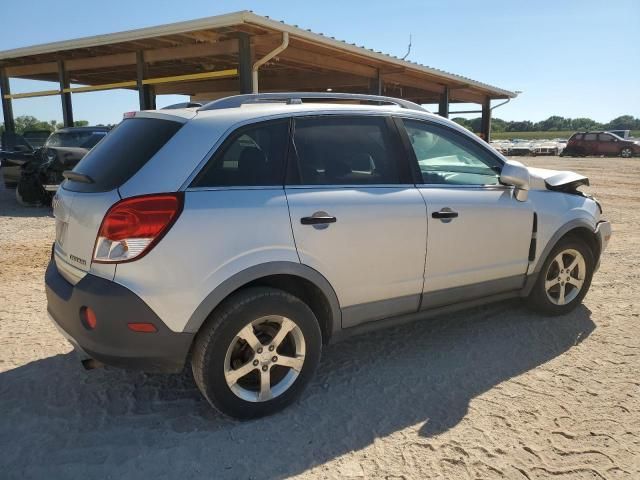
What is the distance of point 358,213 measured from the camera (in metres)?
2.95

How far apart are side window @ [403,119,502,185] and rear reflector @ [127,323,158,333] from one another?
192 centimetres

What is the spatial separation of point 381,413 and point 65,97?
13665 millimetres

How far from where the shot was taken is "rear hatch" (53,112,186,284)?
8.34 ft

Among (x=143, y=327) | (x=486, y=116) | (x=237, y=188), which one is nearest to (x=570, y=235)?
(x=237, y=188)

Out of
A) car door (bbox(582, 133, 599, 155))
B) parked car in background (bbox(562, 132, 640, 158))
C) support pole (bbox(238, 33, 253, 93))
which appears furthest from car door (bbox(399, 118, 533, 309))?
car door (bbox(582, 133, 599, 155))

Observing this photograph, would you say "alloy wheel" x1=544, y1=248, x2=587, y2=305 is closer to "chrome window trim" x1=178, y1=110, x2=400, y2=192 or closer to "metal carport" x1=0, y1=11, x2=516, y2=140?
"chrome window trim" x1=178, y1=110, x2=400, y2=192

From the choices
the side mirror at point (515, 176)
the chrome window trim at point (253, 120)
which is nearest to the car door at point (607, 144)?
the side mirror at point (515, 176)

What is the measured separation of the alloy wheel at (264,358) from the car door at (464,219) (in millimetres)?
995

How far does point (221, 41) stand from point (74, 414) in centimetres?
918

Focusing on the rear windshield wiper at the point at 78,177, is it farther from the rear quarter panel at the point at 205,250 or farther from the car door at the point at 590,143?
the car door at the point at 590,143

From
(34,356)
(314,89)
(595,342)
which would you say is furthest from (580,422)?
(314,89)

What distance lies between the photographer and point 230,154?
2689 millimetres

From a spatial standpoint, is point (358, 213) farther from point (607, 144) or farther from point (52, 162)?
point (607, 144)

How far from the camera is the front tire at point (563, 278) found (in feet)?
13.4
